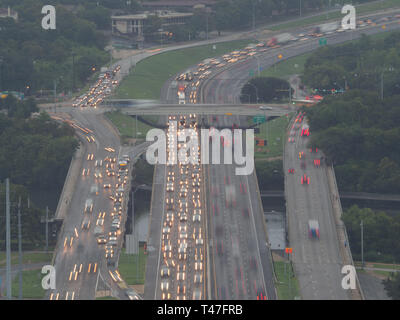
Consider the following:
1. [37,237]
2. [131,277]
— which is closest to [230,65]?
[37,237]

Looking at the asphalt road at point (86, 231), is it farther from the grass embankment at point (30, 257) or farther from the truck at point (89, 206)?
the grass embankment at point (30, 257)

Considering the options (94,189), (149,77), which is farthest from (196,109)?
(94,189)

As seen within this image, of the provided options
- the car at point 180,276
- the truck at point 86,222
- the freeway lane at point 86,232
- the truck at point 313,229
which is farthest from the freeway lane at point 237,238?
the truck at point 86,222

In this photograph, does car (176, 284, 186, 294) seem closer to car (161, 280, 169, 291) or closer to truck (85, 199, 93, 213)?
car (161, 280, 169, 291)

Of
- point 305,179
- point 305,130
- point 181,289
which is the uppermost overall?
point 305,130

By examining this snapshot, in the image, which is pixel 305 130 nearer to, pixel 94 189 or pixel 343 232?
pixel 94 189

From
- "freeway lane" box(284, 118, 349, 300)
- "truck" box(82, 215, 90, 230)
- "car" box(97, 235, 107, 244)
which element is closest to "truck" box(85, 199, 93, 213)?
"truck" box(82, 215, 90, 230)
